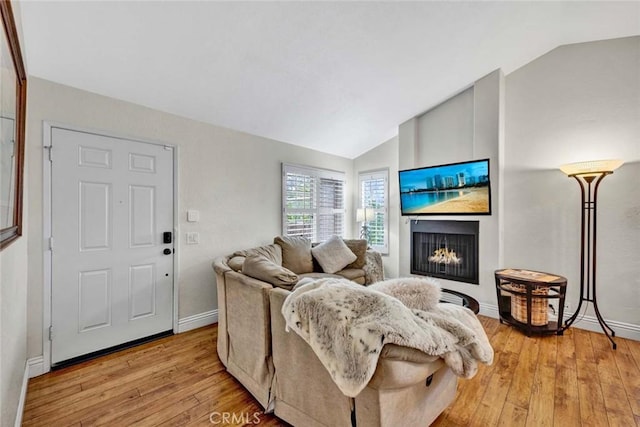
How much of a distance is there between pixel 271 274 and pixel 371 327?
852 mm

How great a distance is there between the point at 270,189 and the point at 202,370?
7.36 ft

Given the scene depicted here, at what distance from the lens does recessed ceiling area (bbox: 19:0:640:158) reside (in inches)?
74.0

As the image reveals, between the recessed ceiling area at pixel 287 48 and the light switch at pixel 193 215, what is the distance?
1.04 m

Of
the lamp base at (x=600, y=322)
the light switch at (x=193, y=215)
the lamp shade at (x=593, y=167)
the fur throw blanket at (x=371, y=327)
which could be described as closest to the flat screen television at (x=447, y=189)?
the lamp shade at (x=593, y=167)

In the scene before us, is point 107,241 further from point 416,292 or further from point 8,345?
point 416,292

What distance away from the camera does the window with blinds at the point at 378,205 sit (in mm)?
4691

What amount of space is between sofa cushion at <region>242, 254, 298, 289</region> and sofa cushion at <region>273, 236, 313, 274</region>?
1385 millimetres

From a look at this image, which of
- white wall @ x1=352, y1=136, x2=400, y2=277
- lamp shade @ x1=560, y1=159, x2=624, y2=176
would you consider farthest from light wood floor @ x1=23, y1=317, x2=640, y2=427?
white wall @ x1=352, y1=136, x2=400, y2=277

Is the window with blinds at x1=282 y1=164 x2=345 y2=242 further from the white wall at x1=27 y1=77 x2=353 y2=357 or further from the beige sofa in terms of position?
the beige sofa

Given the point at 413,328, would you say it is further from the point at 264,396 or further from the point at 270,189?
the point at 270,189

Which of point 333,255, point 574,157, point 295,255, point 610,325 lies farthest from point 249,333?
point 574,157

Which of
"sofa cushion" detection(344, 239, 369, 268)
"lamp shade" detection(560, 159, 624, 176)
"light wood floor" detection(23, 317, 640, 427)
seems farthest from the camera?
"sofa cushion" detection(344, 239, 369, 268)

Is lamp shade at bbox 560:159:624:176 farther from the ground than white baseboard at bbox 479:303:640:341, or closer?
farther from the ground

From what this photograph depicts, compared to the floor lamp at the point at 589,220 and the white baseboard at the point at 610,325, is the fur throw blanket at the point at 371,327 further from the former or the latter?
the white baseboard at the point at 610,325
